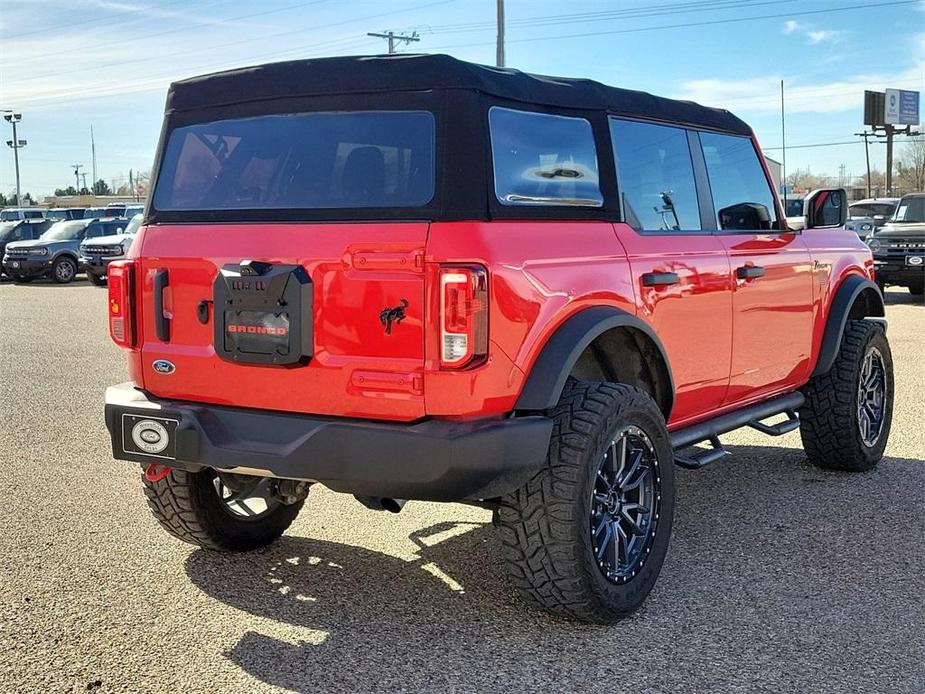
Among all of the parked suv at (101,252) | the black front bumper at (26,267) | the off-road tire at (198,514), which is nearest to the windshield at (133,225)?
the parked suv at (101,252)

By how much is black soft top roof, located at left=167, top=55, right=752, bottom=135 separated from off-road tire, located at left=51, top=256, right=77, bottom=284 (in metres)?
25.0

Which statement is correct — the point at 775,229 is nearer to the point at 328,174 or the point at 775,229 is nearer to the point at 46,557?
the point at 328,174

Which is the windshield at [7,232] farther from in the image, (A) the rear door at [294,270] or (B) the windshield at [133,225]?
(A) the rear door at [294,270]

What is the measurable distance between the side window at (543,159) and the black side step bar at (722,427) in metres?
1.17

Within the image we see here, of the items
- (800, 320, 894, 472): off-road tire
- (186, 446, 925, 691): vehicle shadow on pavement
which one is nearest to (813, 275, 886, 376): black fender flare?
(800, 320, 894, 472): off-road tire

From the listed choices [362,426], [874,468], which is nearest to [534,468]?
[362,426]

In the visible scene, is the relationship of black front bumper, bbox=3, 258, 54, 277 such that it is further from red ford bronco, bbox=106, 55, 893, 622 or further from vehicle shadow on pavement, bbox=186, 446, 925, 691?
red ford bronco, bbox=106, 55, 893, 622

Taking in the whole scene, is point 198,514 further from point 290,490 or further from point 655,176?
point 655,176

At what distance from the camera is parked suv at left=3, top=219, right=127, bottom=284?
2720cm

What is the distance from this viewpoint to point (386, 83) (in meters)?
3.82

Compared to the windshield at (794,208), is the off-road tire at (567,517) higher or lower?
lower

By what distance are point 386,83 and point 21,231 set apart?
28.8 meters

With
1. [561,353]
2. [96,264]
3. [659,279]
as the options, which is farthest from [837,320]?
[96,264]

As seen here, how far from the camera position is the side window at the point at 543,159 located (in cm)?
383
